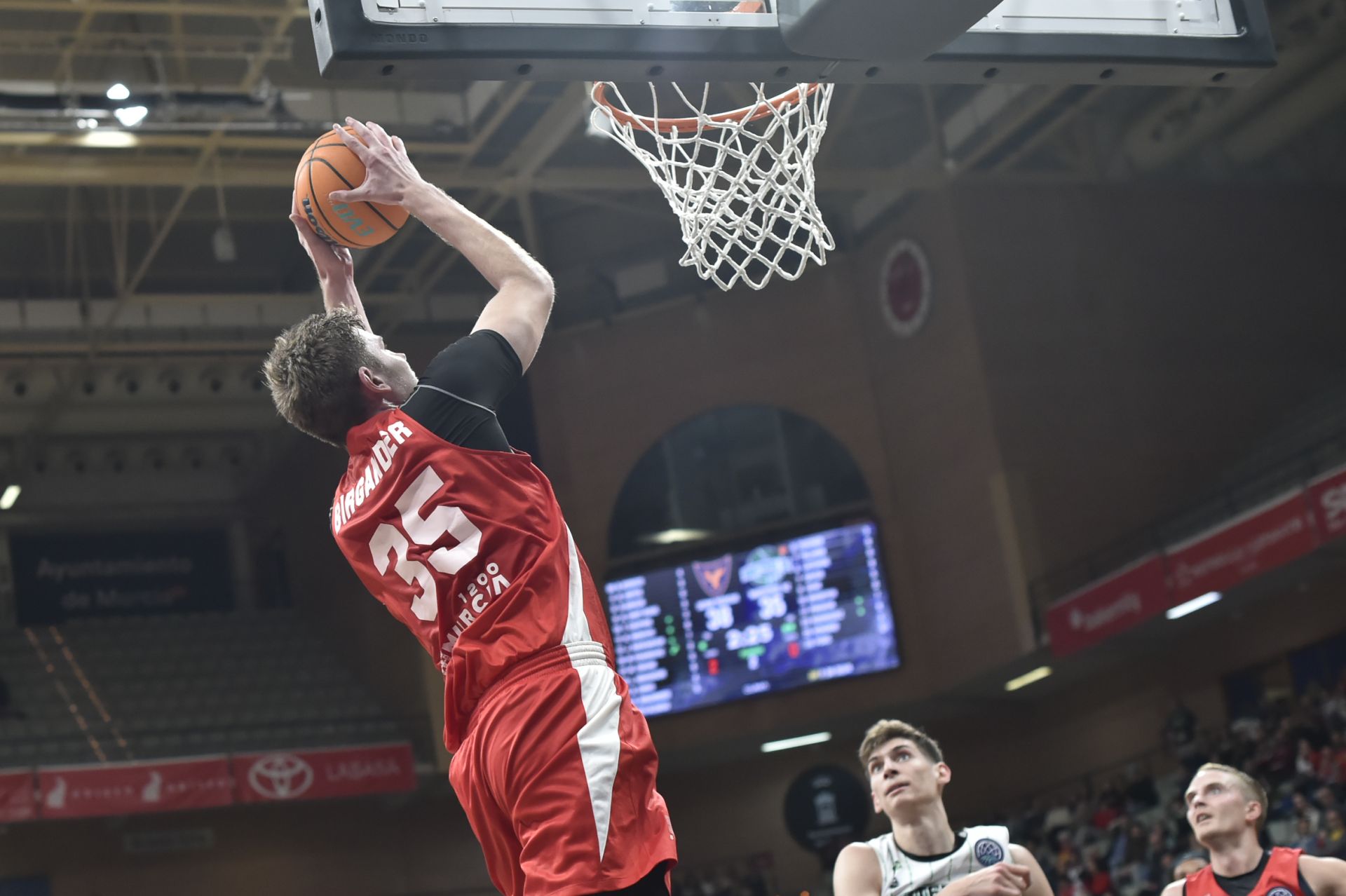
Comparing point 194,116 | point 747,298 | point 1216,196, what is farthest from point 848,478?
point 194,116

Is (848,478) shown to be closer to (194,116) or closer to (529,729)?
(194,116)

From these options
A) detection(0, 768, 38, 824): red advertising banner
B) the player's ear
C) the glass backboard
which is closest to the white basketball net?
the glass backboard

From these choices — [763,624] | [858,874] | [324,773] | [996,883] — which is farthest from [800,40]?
[324,773]

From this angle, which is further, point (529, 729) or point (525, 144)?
point (525, 144)

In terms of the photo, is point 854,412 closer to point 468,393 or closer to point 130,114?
point 130,114

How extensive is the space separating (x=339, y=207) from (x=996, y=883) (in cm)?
217

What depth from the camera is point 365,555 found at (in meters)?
3.07

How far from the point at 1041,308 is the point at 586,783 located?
14743mm

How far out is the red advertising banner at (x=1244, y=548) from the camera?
1289 centimetres

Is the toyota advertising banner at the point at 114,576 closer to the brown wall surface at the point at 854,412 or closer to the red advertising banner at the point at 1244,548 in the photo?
the brown wall surface at the point at 854,412

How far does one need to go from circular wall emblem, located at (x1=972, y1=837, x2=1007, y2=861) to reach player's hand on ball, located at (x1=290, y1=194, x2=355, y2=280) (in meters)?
2.28

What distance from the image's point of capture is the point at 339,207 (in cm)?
350

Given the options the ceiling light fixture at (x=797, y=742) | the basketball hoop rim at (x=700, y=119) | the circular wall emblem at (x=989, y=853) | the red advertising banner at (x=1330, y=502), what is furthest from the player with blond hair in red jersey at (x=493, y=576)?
the ceiling light fixture at (x=797, y=742)

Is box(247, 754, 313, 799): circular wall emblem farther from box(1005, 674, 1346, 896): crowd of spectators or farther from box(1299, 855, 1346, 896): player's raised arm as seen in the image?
box(1299, 855, 1346, 896): player's raised arm
